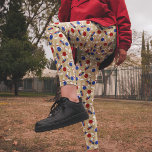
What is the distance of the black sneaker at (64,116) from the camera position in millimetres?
1454

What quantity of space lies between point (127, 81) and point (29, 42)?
919cm

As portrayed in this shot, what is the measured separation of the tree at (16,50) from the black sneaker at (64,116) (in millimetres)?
15617

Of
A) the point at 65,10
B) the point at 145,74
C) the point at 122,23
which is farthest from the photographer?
the point at 145,74

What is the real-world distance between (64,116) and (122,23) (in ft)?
3.35

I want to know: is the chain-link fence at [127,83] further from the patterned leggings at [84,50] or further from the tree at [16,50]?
the patterned leggings at [84,50]

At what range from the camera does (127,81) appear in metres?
15.3

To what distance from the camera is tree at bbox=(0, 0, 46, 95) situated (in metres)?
16.6

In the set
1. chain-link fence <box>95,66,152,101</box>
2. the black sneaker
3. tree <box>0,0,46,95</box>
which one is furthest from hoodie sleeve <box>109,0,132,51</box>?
tree <box>0,0,46,95</box>

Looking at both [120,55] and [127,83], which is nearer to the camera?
[120,55]

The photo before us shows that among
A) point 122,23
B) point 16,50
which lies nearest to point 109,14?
point 122,23

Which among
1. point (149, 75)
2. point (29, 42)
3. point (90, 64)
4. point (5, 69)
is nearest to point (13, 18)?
point (29, 42)

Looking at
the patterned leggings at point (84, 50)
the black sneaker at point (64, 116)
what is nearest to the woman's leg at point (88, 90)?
the patterned leggings at point (84, 50)

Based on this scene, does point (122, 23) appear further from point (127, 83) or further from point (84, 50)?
point (127, 83)

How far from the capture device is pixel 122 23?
6.24 feet
